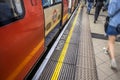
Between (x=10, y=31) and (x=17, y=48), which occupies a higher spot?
(x=10, y=31)

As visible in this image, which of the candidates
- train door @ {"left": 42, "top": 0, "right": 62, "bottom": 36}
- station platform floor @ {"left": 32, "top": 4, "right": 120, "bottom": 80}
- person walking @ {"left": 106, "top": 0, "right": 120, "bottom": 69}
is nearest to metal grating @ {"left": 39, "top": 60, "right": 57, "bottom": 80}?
station platform floor @ {"left": 32, "top": 4, "right": 120, "bottom": 80}

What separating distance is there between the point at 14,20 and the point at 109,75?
7.61ft

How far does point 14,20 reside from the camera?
1.98m

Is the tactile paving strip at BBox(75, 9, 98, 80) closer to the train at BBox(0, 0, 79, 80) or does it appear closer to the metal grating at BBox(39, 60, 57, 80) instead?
the metal grating at BBox(39, 60, 57, 80)

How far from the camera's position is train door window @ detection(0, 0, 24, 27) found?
5.87ft

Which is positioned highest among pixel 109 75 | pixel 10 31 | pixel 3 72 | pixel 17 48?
pixel 10 31

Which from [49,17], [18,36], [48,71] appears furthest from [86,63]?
[18,36]

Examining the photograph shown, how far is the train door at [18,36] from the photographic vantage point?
1.78m

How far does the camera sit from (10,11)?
77.4 inches

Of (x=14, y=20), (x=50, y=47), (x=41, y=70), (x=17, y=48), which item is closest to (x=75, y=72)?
(x=41, y=70)

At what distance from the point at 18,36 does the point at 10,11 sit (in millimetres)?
319

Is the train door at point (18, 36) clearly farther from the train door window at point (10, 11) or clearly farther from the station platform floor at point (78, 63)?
the station platform floor at point (78, 63)

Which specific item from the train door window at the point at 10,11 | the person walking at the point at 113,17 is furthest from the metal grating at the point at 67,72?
the train door window at the point at 10,11

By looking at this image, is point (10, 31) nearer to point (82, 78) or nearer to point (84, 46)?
point (82, 78)
